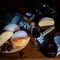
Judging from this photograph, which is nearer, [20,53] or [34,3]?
[20,53]

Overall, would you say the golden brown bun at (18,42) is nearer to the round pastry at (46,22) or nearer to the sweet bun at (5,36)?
the sweet bun at (5,36)

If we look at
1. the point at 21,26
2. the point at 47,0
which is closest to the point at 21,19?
the point at 21,26

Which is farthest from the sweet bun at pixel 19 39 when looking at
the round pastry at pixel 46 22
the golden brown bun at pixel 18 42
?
the round pastry at pixel 46 22

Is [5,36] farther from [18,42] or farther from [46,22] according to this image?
[46,22]

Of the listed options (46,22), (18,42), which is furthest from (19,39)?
(46,22)

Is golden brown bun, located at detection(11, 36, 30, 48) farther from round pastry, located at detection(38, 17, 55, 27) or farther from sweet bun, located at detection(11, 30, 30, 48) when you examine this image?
round pastry, located at detection(38, 17, 55, 27)

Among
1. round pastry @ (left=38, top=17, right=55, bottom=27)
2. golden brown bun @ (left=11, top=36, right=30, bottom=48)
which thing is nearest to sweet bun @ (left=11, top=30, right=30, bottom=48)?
golden brown bun @ (left=11, top=36, right=30, bottom=48)

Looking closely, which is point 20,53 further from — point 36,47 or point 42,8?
point 42,8

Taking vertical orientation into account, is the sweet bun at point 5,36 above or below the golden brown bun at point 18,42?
above
